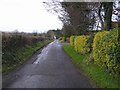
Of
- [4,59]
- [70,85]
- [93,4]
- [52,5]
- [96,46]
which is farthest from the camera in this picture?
[52,5]

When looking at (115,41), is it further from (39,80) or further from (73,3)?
(73,3)

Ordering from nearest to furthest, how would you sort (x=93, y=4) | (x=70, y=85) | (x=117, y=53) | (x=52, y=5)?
(x=117, y=53) → (x=70, y=85) → (x=93, y=4) → (x=52, y=5)

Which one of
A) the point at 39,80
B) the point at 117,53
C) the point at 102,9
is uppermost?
the point at 102,9

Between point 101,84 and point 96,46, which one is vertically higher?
point 96,46

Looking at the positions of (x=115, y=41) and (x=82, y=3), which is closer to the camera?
(x=115, y=41)

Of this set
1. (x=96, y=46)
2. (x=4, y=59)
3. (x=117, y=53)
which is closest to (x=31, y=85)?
(x=117, y=53)

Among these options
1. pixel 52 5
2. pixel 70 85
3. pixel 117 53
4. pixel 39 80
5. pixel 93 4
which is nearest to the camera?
pixel 117 53

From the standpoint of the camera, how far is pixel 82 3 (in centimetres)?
2216

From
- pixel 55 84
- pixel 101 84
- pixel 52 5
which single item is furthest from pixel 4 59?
pixel 52 5

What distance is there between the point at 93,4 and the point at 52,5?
625 centimetres

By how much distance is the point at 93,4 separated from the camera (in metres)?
21.0

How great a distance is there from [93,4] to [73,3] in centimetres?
249

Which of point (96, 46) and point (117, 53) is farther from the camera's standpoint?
point (96, 46)

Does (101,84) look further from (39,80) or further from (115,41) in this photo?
(39,80)
